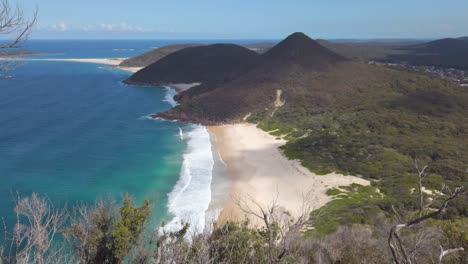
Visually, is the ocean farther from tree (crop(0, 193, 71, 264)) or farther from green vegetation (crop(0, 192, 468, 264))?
green vegetation (crop(0, 192, 468, 264))

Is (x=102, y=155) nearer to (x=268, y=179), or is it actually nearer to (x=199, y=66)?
(x=268, y=179)

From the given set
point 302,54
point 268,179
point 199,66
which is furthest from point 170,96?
point 268,179

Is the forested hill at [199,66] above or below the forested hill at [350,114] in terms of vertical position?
above

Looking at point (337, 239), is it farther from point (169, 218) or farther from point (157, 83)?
point (157, 83)

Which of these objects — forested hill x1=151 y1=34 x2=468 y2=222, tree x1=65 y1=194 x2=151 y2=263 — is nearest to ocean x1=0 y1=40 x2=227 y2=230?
tree x1=65 y1=194 x2=151 y2=263

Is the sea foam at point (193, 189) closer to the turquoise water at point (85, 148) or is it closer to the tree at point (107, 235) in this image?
the turquoise water at point (85, 148)

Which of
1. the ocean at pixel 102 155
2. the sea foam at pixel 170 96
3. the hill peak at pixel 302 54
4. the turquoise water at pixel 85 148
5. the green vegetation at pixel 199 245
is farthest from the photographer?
the hill peak at pixel 302 54

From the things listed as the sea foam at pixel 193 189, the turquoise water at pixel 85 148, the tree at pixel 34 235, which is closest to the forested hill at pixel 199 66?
the turquoise water at pixel 85 148
